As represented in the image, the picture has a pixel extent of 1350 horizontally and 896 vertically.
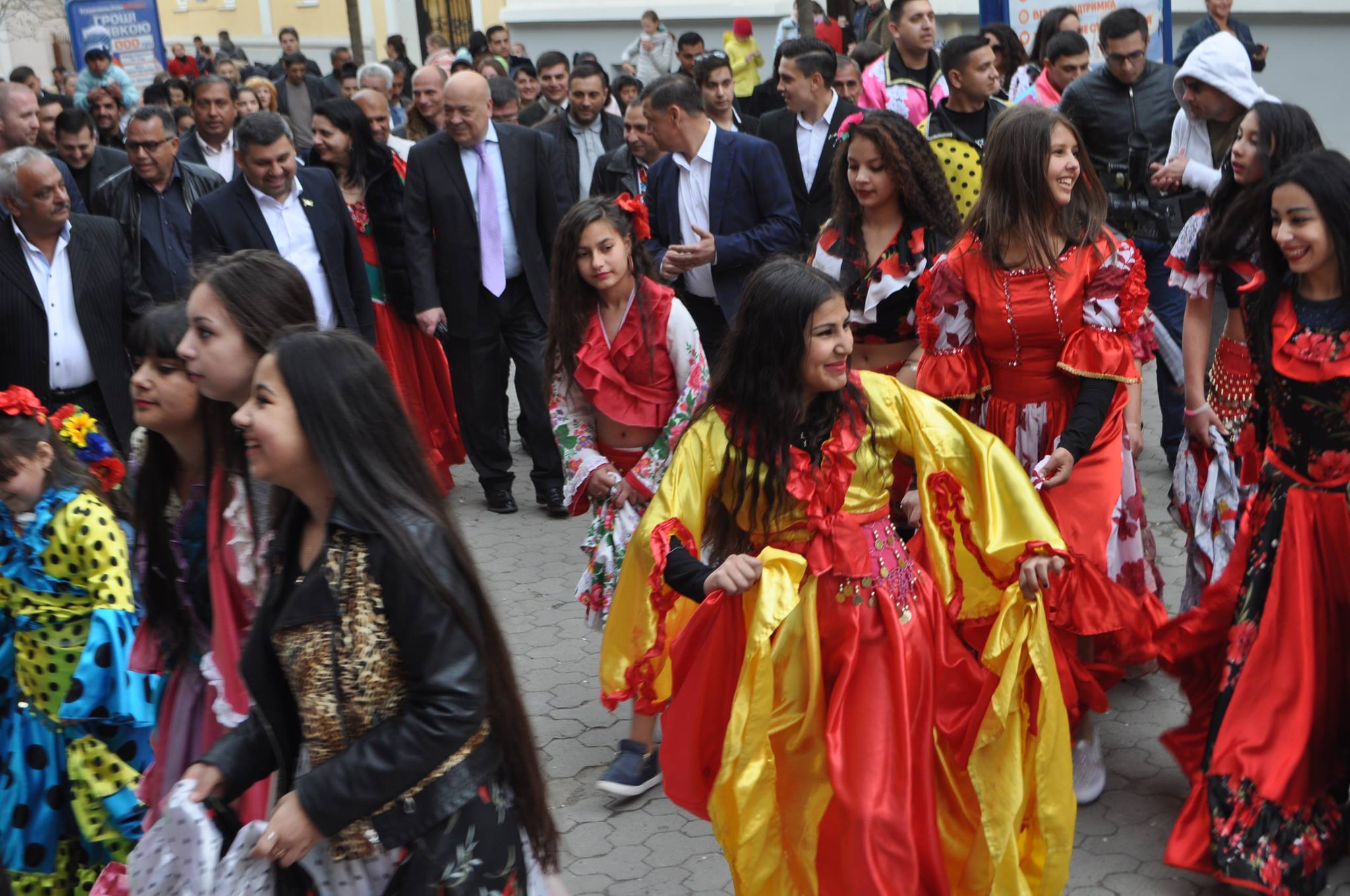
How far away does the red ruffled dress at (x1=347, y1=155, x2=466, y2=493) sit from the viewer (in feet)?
27.6

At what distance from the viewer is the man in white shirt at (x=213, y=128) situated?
31.5ft

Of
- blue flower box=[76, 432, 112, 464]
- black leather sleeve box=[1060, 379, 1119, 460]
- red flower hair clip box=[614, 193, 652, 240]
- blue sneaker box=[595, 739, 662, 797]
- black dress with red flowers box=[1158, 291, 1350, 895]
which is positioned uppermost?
red flower hair clip box=[614, 193, 652, 240]

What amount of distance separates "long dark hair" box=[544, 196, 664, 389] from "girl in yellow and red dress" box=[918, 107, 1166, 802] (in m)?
1.01

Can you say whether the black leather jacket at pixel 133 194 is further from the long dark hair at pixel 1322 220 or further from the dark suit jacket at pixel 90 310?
the long dark hair at pixel 1322 220

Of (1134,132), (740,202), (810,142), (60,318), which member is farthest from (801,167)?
(60,318)

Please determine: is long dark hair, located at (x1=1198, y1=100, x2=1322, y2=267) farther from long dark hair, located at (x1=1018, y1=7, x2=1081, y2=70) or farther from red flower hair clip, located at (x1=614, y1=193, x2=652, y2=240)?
long dark hair, located at (x1=1018, y1=7, x2=1081, y2=70)

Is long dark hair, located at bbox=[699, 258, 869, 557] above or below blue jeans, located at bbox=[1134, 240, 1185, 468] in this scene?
above

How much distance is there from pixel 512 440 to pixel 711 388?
19.4ft

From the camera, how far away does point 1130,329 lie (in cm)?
469

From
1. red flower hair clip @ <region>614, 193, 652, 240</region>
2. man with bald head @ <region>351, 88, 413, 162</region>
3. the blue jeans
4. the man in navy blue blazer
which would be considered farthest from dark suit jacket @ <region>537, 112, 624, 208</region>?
red flower hair clip @ <region>614, 193, 652, 240</region>

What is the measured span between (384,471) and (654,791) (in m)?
2.60

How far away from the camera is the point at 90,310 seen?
6391mm

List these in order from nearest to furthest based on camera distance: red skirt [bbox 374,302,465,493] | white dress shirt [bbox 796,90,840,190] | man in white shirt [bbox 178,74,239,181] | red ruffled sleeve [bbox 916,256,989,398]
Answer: red ruffled sleeve [bbox 916,256,989,398] < white dress shirt [bbox 796,90,840,190] < red skirt [bbox 374,302,465,493] < man in white shirt [bbox 178,74,239,181]

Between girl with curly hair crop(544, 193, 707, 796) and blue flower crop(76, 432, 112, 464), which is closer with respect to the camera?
blue flower crop(76, 432, 112, 464)
